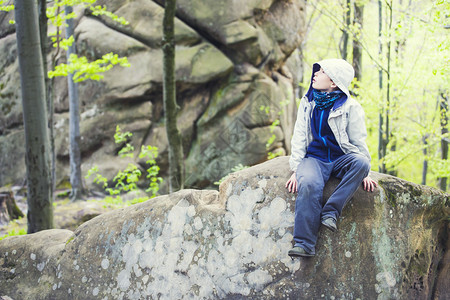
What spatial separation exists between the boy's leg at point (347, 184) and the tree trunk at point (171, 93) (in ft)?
14.3

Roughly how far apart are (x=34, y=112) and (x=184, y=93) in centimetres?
811

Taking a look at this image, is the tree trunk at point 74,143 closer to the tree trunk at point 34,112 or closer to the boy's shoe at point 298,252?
the tree trunk at point 34,112

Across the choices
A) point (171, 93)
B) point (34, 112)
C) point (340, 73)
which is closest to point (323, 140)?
point (340, 73)

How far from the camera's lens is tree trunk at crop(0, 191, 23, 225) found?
28.4 feet

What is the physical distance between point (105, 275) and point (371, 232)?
8.65 feet

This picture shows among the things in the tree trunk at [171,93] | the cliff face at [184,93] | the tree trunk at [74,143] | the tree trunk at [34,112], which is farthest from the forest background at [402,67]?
the tree trunk at [74,143]

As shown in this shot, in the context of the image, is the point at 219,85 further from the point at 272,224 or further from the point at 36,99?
the point at 272,224

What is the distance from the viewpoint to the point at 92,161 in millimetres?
13039

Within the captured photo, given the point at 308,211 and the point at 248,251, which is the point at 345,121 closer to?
the point at 308,211

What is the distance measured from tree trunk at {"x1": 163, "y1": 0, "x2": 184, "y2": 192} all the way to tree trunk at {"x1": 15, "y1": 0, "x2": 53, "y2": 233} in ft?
7.11

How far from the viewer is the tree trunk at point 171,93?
23.6 feet

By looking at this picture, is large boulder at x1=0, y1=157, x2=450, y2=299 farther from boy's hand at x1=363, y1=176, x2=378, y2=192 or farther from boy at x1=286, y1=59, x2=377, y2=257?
boy at x1=286, y1=59, x2=377, y2=257

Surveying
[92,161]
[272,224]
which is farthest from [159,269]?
[92,161]

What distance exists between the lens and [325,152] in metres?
3.78
